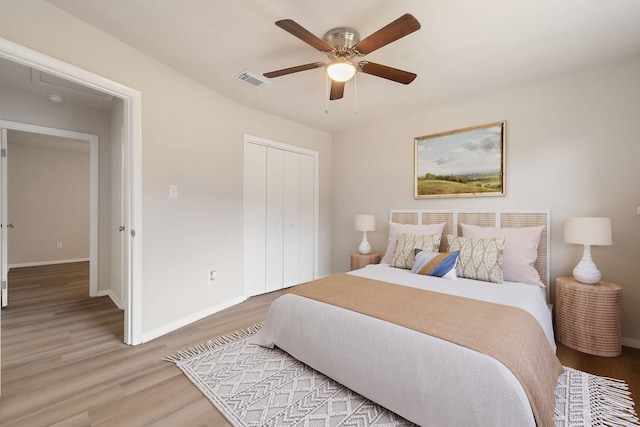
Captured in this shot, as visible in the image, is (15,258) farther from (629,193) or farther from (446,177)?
(629,193)

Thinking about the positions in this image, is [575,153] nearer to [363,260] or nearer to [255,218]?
[363,260]

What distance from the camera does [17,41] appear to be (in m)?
1.69

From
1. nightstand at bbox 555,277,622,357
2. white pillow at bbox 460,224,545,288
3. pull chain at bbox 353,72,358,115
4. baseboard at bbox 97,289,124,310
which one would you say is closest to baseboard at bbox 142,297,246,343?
baseboard at bbox 97,289,124,310

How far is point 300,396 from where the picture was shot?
1.71 m

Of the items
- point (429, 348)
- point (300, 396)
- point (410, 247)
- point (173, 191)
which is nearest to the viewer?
point (429, 348)

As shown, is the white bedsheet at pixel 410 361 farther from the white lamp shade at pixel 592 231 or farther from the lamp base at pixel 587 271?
the white lamp shade at pixel 592 231

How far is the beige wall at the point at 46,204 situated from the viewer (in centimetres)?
513

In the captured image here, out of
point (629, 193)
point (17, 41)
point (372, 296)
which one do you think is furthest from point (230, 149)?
point (629, 193)

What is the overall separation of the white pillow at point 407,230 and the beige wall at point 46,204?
6507 mm

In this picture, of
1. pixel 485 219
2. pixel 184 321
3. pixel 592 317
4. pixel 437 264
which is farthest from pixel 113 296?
pixel 592 317

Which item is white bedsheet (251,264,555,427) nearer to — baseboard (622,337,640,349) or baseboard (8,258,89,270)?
baseboard (622,337,640,349)

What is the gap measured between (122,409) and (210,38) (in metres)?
2.57

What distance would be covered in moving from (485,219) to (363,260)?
1507 millimetres

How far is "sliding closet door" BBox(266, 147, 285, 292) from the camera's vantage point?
150 inches
